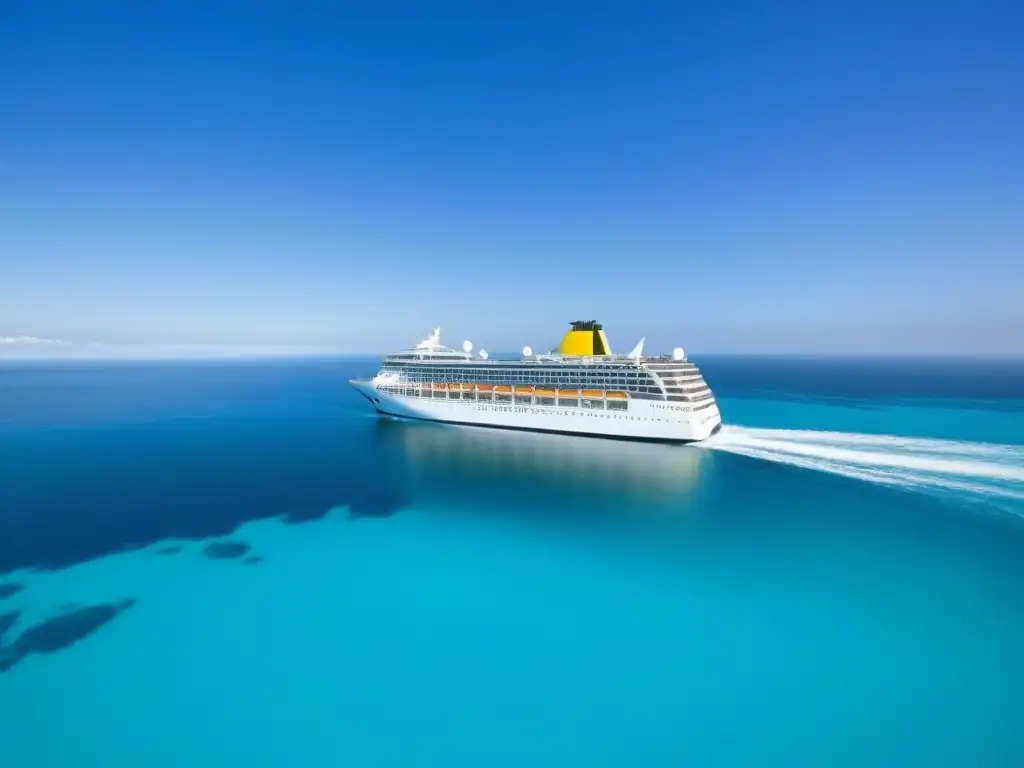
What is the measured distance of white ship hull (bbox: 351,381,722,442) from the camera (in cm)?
3796

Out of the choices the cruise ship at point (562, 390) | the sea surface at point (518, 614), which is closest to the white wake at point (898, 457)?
the sea surface at point (518, 614)

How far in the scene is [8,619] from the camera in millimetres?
15672

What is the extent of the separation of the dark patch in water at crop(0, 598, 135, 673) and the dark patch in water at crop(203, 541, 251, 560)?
3.52 m

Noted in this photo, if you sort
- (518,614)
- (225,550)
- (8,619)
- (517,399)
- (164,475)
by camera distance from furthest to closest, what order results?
(517,399) → (164,475) → (225,550) → (518,614) → (8,619)

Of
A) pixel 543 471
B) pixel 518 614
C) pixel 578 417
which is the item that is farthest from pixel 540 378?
pixel 518 614

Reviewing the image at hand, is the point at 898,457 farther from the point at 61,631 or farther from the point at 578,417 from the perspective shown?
the point at 61,631

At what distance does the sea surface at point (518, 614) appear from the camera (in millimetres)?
11469

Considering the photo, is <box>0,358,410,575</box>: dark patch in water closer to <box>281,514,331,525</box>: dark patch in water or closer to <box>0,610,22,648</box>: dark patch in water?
<box>281,514,331,525</box>: dark patch in water

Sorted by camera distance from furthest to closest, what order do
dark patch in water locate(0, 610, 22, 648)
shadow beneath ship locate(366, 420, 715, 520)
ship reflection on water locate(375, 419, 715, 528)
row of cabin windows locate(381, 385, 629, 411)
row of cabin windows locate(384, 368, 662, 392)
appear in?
row of cabin windows locate(381, 385, 629, 411), row of cabin windows locate(384, 368, 662, 392), ship reflection on water locate(375, 419, 715, 528), shadow beneath ship locate(366, 420, 715, 520), dark patch in water locate(0, 610, 22, 648)

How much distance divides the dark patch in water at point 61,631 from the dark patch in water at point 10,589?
308cm

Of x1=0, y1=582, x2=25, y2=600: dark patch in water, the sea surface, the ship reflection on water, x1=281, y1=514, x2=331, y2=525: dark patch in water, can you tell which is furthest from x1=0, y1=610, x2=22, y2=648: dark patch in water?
the ship reflection on water

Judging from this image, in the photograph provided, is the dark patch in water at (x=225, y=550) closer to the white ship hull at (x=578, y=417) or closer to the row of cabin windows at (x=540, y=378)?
the white ship hull at (x=578, y=417)

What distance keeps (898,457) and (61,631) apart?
47.9 meters

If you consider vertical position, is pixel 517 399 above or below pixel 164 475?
above
